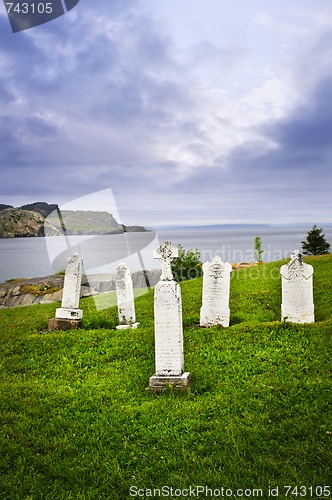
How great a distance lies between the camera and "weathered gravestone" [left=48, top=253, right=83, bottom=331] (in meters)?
12.8

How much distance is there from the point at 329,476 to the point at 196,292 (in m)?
13.3

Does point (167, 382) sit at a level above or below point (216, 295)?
below

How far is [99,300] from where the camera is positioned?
63.0 ft

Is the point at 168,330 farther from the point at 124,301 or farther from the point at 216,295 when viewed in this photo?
the point at 124,301

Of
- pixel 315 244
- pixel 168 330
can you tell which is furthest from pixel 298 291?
pixel 315 244

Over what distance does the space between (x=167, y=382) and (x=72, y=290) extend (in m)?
6.45

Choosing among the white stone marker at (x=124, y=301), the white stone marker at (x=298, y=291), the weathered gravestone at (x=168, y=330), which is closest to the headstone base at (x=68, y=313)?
the white stone marker at (x=124, y=301)

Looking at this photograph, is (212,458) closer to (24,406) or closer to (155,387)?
(155,387)

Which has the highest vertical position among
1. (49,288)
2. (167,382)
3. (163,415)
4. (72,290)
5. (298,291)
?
(72,290)

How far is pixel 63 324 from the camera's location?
12.8m

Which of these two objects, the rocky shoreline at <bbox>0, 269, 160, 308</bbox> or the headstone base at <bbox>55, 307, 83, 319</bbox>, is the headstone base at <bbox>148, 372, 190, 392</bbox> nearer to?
the headstone base at <bbox>55, 307, 83, 319</bbox>

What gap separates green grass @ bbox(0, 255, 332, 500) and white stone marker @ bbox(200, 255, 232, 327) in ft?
4.10

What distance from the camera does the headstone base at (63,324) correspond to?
12778 mm

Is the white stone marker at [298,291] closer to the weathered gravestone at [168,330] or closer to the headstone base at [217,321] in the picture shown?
the headstone base at [217,321]
